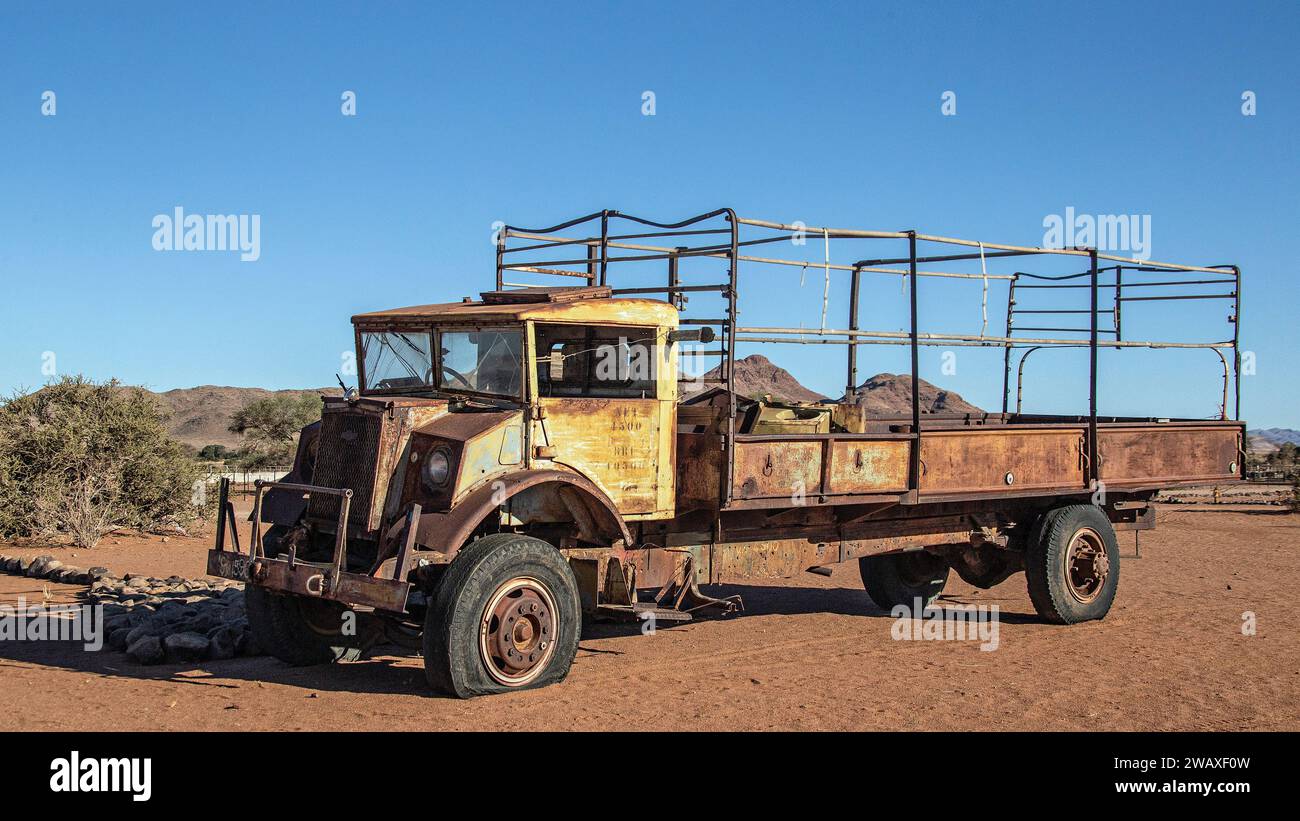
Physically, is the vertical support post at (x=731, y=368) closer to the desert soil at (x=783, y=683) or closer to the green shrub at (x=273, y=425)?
the desert soil at (x=783, y=683)

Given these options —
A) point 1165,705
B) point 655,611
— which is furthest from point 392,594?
point 1165,705

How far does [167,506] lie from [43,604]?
7.91 m

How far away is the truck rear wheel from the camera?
841 centimetres

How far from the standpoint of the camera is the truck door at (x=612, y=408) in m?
7.96

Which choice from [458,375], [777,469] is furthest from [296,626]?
[777,469]

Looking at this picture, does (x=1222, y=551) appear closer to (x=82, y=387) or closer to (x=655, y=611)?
(x=655, y=611)

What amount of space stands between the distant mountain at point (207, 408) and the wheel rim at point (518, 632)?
6387 cm

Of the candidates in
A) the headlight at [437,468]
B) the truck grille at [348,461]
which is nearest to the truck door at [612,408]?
the headlight at [437,468]

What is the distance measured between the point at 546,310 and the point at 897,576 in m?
5.77

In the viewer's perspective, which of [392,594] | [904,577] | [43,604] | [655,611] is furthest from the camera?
[904,577]

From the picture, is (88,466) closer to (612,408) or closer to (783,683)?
(612,408)

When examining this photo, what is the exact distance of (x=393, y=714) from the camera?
7.08 metres

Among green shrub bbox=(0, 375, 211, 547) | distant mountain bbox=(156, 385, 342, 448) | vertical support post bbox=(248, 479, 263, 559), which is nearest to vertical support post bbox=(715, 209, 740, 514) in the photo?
vertical support post bbox=(248, 479, 263, 559)

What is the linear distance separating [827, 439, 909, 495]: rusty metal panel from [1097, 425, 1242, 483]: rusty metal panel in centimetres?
284
